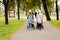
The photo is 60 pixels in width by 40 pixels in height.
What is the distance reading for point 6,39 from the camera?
14.0 metres

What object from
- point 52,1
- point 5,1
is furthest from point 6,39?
point 52,1

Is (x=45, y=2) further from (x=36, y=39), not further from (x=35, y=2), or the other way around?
(x=36, y=39)

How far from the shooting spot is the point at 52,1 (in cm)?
4850

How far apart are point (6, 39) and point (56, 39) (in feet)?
9.75

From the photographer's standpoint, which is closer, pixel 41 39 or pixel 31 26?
pixel 41 39

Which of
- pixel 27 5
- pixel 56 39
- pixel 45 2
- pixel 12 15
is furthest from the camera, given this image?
pixel 12 15

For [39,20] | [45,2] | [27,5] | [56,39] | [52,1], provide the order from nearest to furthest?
[56,39] → [39,20] → [45,2] → [52,1] → [27,5]

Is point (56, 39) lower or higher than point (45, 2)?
lower

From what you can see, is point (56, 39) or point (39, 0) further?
point (39, 0)

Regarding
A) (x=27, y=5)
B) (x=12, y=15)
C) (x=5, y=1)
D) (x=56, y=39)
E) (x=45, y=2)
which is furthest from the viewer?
(x=12, y=15)

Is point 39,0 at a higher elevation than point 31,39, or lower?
higher

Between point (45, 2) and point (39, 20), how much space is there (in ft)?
82.2

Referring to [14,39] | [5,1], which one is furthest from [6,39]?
[5,1]

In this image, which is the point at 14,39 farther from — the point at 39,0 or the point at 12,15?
the point at 12,15
